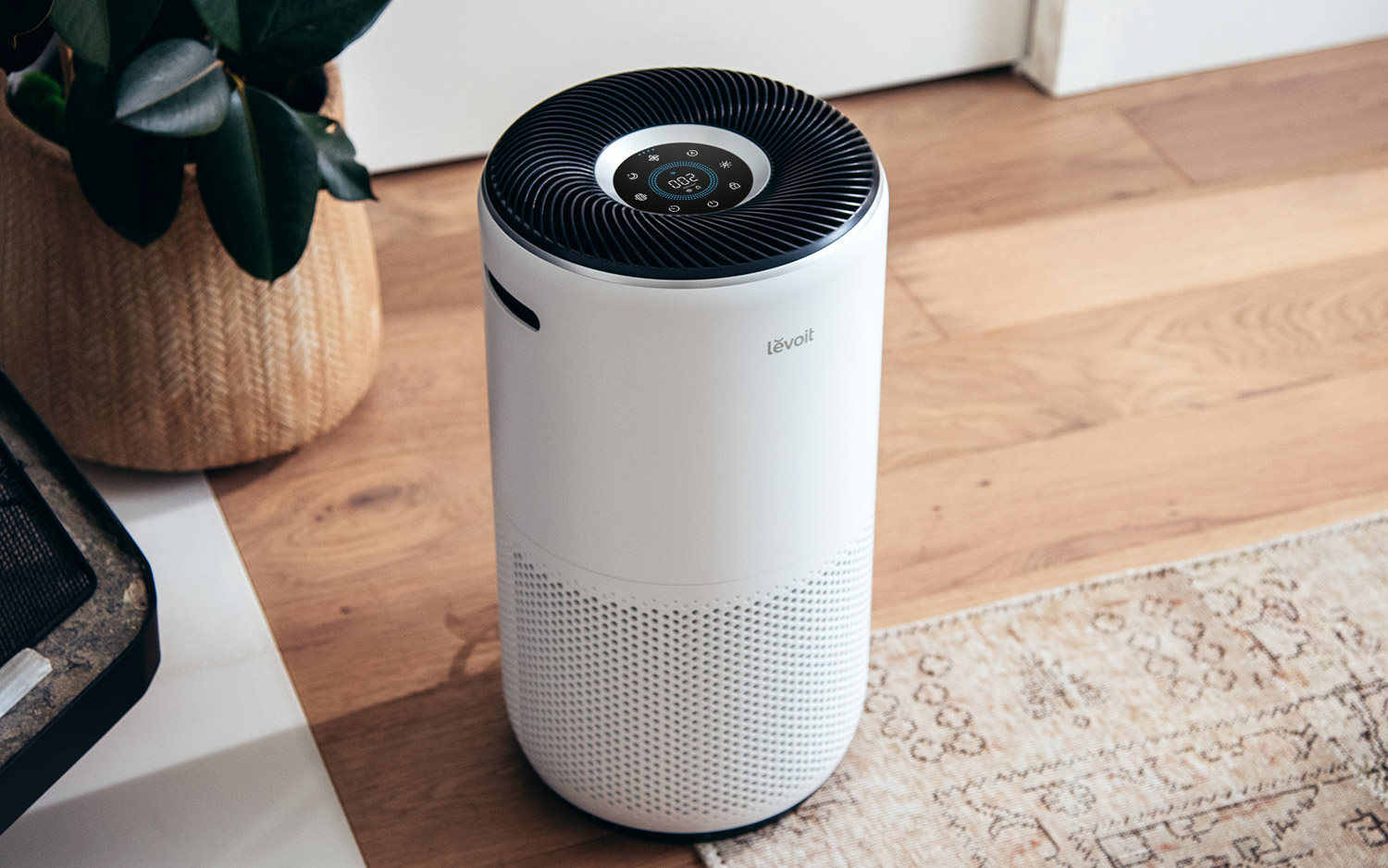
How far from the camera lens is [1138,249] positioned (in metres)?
1.67

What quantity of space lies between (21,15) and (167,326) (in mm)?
318

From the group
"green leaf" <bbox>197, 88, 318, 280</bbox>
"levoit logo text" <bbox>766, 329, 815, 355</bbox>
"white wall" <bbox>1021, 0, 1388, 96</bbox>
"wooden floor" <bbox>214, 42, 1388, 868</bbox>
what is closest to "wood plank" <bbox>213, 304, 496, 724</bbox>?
"wooden floor" <bbox>214, 42, 1388, 868</bbox>

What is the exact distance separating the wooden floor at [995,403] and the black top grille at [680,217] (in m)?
0.49

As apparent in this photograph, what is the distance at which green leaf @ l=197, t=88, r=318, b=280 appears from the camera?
1.09 meters

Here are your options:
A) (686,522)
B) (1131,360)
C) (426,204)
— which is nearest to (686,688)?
(686,522)

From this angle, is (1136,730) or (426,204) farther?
(426,204)

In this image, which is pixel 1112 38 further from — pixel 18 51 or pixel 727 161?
pixel 18 51

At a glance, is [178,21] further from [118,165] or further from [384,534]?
[384,534]

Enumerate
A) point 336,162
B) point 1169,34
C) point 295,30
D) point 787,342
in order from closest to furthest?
point 787,342, point 295,30, point 336,162, point 1169,34

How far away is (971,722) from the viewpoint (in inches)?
45.2

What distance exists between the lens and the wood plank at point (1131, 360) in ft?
4.76

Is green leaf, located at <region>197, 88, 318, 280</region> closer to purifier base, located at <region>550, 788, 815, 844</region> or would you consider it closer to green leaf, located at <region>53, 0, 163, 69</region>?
green leaf, located at <region>53, 0, 163, 69</region>

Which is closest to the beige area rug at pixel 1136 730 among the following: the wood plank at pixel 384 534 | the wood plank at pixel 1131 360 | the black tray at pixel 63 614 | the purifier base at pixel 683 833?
the purifier base at pixel 683 833

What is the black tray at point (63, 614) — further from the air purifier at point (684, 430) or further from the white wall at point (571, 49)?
the white wall at point (571, 49)
